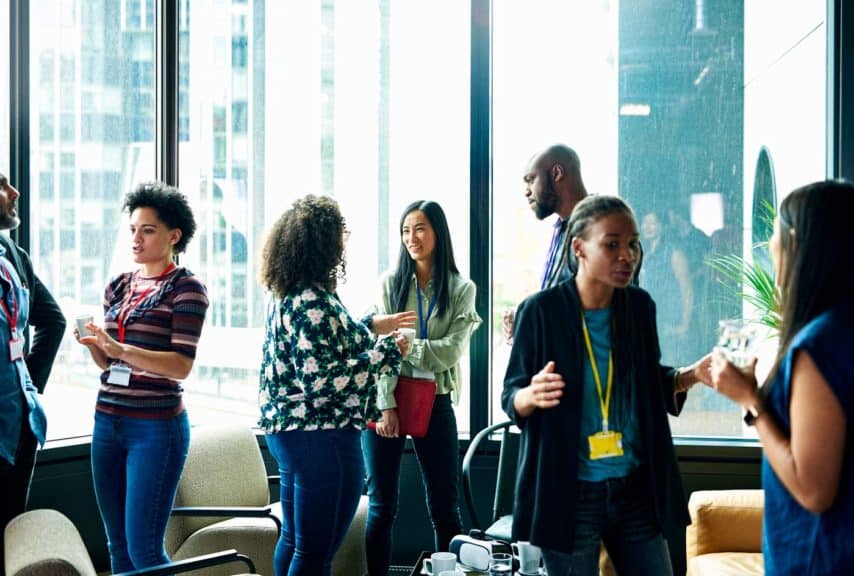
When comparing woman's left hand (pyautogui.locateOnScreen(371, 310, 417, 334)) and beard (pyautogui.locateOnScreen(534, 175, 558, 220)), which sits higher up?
beard (pyautogui.locateOnScreen(534, 175, 558, 220))

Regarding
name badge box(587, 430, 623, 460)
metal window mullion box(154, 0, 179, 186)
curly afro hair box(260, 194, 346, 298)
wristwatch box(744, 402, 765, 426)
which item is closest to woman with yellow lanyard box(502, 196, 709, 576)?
name badge box(587, 430, 623, 460)

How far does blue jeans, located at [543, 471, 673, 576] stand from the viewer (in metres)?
2.00

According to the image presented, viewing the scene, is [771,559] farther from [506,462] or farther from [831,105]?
Answer: [831,105]

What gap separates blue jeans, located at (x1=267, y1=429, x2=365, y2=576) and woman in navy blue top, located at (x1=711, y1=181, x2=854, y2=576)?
138 centimetres

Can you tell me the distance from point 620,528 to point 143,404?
5.34ft

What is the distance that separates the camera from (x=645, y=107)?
4.07m

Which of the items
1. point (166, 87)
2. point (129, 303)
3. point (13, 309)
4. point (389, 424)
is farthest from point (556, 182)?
point (166, 87)

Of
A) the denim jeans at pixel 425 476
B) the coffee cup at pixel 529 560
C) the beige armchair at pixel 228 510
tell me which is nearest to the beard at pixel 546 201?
the denim jeans at pixel 425 476

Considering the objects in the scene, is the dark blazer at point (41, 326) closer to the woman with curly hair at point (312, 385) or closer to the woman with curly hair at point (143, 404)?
the woman with curly hair at point (143, 404)

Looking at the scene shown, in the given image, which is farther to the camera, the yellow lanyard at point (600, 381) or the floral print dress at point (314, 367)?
the floral print dress at point (314, 367)

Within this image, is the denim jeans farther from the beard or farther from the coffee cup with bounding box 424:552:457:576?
the beard

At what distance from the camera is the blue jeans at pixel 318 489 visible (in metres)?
2.58

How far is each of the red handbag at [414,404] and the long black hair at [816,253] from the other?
6.38 feet

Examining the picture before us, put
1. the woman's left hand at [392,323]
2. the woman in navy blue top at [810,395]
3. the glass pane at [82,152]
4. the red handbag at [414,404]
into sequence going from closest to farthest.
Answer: the woman in navy blue top at [810,395] → the woman's left hand at [392,323] → the red handbag at [414,404] → the glass pane at [82,152]
